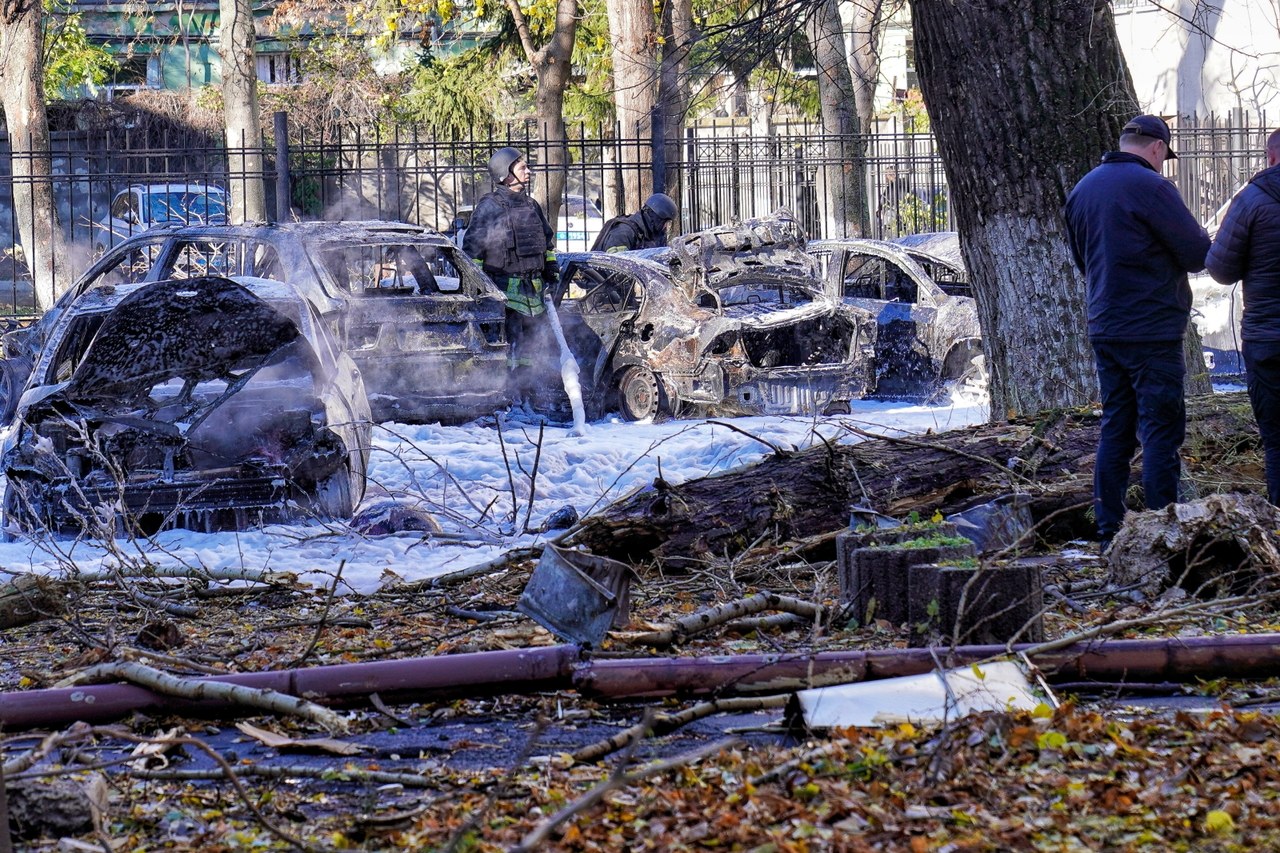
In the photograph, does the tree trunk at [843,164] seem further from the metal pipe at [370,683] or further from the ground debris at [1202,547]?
the metal pipe at [370,683]

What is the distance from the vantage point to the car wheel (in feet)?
42.3

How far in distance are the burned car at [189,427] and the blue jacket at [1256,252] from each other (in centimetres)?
479

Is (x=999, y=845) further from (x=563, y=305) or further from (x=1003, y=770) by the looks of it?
(x=563, y=305)

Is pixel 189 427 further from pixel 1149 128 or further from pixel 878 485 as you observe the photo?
pixel 1149 128

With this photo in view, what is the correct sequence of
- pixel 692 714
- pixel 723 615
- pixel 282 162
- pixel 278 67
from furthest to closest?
pixel 278 67 → pixel 282 162 → pixel 723 615 → pixel 692 714

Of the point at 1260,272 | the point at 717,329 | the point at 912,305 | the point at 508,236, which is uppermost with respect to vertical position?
the point at 508,236

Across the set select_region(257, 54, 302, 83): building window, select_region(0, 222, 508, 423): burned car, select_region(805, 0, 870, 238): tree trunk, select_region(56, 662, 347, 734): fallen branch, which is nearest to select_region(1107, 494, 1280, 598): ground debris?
select_region(56, 662, 347, 734): fallen branch

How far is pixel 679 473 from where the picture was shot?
10.2 m

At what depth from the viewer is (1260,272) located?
6.56 metres

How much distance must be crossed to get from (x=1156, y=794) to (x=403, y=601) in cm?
→ 371

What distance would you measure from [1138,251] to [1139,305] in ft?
0.76

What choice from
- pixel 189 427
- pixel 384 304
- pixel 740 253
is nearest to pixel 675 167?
pixel 740 253

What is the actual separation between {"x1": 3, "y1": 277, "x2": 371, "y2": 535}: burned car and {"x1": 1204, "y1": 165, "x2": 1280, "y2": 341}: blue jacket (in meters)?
4.79

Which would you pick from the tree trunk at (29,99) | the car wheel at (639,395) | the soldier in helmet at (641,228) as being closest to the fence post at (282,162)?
the soldier in helmet at (641,228)
